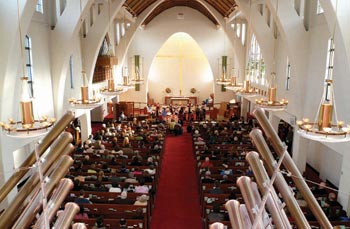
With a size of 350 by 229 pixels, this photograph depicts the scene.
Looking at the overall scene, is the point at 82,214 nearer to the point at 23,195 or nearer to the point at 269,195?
the point at 23,195

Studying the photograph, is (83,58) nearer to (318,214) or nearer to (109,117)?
(109,117)

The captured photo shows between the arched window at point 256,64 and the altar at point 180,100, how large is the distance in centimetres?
1078

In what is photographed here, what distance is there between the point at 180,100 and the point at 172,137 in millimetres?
13504

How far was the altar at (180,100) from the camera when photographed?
34.4 m

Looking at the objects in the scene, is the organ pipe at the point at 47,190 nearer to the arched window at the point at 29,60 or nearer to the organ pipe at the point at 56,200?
the organ pipe at the point at 56,200

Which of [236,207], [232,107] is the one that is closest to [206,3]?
[232,107]

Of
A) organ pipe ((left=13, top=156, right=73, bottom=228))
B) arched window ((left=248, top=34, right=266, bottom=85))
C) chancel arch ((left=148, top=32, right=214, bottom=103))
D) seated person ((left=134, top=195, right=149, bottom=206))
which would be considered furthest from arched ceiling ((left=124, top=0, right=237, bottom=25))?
organ pipe ((left=13, top=156, right=73, bottom=228))

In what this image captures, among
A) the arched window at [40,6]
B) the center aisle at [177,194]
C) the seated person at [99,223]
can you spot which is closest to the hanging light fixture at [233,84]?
the center aisle at [177,194]

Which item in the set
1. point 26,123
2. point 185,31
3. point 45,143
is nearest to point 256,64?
point 185,31

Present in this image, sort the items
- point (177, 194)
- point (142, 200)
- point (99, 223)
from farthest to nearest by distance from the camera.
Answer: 1. point (177, 194)
2. point (142, 200)
3. point (99, 223)

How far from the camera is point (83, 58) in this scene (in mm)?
17422

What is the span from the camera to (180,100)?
34.6 metres

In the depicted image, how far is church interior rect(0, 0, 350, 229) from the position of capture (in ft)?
5.65

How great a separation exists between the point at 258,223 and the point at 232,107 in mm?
26908
